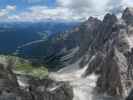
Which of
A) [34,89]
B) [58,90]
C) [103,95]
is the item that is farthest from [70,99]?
[103,95]

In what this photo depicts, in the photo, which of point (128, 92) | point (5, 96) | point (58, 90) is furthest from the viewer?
point (128, 92)

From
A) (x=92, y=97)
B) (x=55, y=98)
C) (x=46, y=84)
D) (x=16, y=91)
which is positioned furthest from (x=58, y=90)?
(x=92, y=97)

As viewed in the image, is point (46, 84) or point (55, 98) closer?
point (55, 98)

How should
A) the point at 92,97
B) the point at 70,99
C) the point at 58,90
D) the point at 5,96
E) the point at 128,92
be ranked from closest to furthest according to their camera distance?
the point at 5,96, the point at 58,90, the point at 70,99, the point at 92,97, the point at 128,92

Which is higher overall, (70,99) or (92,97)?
(70,99)

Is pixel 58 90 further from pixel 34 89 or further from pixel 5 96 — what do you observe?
pixel 5 96

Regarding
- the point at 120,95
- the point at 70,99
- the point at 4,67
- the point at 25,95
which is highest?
the point at 4,67

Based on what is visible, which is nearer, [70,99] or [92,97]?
[70,99]

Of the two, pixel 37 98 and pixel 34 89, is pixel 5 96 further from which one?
pixel 34 89

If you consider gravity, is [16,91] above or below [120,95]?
above
